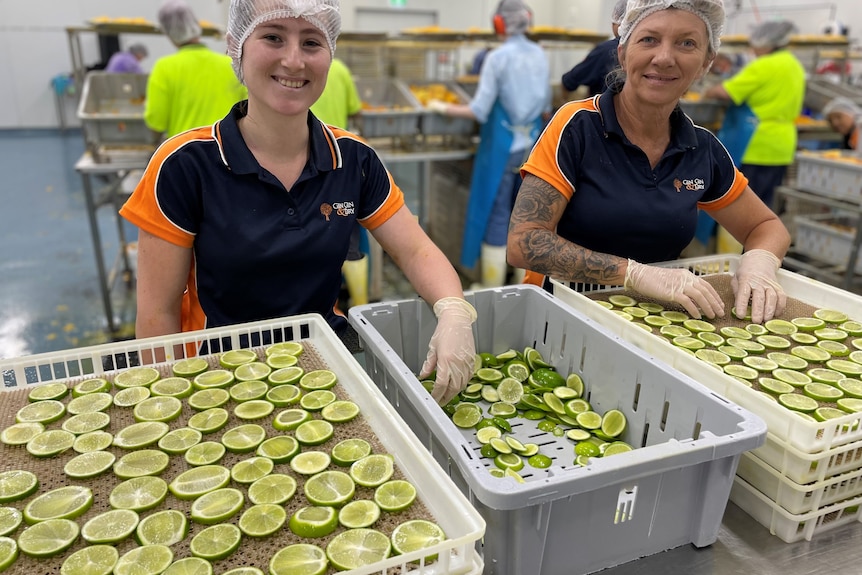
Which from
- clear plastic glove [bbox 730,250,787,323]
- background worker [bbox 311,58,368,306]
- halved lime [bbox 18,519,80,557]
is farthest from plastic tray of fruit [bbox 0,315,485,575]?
background worker [bbox 311,58,368,306]

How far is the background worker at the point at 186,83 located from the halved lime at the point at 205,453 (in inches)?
122

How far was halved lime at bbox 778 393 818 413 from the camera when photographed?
113 cm

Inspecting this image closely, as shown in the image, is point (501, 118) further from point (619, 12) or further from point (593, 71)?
point (619, 12)

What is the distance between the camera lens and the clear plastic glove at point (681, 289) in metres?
1.58

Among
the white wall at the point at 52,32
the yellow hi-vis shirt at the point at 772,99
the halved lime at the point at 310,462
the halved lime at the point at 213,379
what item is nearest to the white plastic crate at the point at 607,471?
the halved lime at the point at 310,462

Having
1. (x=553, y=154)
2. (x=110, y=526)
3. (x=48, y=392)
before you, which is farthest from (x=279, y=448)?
(x=553, y=154)

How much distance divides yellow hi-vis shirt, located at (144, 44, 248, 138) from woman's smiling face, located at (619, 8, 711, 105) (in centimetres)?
271

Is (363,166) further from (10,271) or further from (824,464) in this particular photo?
(10,271)

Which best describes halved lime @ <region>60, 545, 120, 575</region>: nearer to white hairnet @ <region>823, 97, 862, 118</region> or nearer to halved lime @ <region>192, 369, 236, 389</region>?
halved lime @ <region>192, 369, 236, 389</region>

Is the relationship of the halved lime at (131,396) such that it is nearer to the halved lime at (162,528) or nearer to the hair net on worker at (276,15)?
the halved lime at (162,528)

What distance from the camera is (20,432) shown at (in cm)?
108

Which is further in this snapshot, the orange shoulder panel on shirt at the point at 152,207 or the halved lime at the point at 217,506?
the orange shoulder panel on shirt at the point at 152,207

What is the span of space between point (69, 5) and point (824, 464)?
43.2ft

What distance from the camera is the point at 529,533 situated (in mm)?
908
